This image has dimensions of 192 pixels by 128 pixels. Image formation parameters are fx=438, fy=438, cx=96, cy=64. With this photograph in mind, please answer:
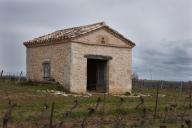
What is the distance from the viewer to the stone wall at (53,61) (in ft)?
93.9

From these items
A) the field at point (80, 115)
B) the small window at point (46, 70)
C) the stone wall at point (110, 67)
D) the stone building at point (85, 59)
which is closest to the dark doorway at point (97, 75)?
the stone building at point (85, 59)

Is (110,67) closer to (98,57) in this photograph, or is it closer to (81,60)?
(98,57)

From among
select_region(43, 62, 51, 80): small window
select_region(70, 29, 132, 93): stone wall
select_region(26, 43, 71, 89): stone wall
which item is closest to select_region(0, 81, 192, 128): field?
select_region(70, 29, 132, 93): stone wall

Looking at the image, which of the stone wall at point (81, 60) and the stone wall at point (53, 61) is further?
the stone wall at point (53, 61)

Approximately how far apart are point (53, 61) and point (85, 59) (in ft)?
8.24

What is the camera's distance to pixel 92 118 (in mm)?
15922

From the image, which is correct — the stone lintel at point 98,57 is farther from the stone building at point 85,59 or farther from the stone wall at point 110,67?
the stone wall at point 110,67

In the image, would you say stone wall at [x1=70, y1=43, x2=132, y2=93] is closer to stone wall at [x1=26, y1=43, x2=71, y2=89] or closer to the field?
stone wall at [x1=26, y1=43, x2=71, y2=89]

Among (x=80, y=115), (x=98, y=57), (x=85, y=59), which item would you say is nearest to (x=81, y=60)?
(x=85, y=59)

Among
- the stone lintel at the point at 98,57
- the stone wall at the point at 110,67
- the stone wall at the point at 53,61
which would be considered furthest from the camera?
the stone lintel at the point at 98,57

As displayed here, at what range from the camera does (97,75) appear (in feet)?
104

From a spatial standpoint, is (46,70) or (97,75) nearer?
(46,70)

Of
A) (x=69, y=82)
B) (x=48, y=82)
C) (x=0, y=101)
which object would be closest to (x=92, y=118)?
(x=0, y=101)

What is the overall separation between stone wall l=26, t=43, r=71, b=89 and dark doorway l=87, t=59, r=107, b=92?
120 inches
